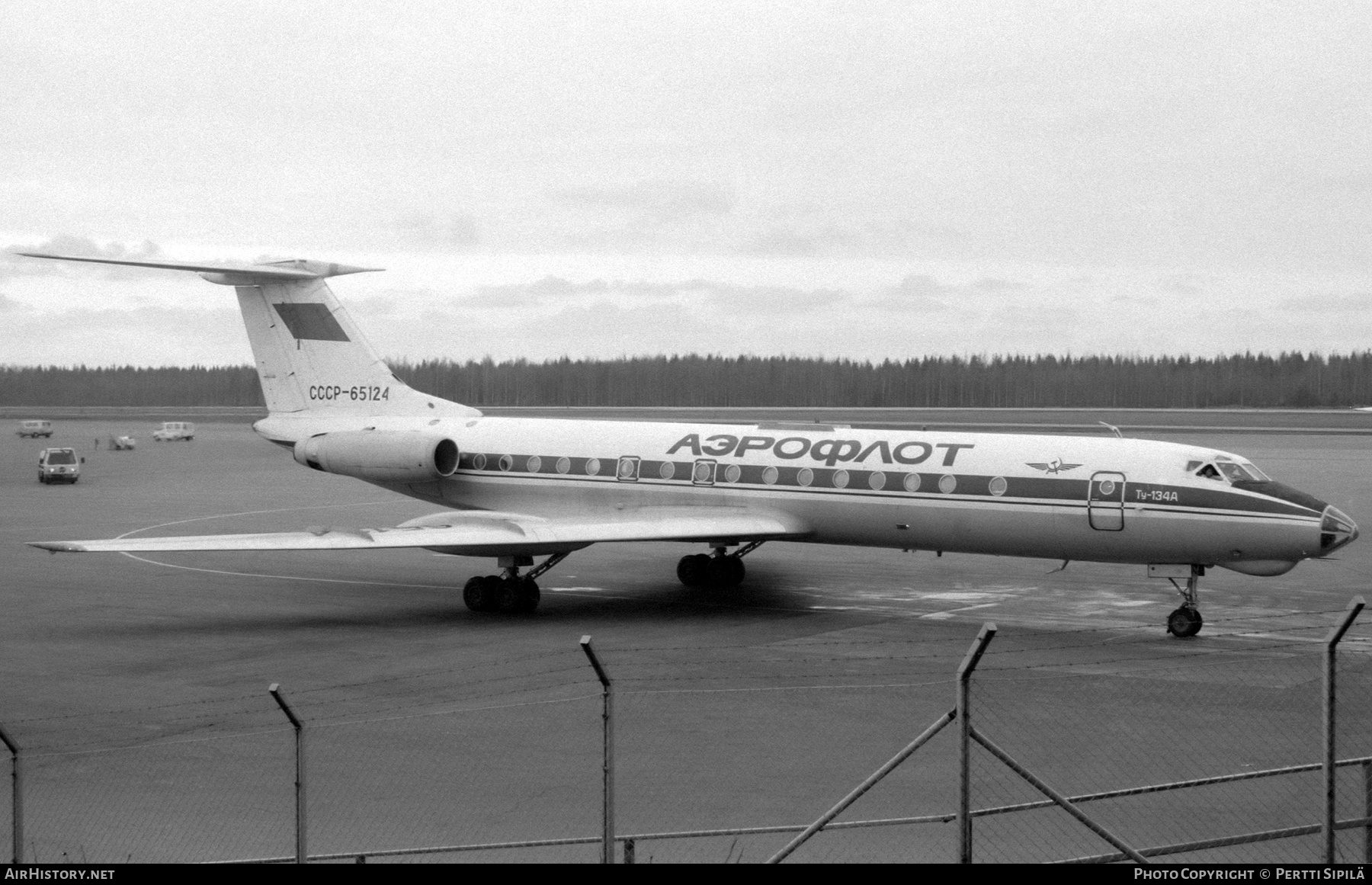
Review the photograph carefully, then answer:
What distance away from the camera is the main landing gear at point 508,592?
71.7 ft

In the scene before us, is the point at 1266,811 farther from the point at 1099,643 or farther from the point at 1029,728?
the point at 1099,643

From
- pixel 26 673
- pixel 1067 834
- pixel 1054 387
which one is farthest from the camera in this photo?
pixel 1054 387

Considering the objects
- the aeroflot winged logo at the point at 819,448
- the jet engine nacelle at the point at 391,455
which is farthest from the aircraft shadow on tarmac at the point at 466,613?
the aeroflot winged logo at the point at 819,448

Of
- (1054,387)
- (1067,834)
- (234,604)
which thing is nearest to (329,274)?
→ (234,604)

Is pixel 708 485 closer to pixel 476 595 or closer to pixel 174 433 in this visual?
pixel 476 595

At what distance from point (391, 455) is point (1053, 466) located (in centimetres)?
1144

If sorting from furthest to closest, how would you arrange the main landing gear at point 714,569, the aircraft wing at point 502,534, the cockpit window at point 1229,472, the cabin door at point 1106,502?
1. the main landing gear at point 714,569
2. the aircraft wing at point 502,534
3. the cabin door at point 1106,502
4. the cockpit window at point 1229,472

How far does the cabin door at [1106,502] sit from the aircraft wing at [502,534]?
15.0 ft

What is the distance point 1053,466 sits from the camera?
20625 mm

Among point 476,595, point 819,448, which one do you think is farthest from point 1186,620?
point 476,595

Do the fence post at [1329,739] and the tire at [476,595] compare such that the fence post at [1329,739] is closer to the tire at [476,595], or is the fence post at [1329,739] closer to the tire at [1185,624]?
the tire at [1185,624]

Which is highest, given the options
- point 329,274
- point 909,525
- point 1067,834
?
point 329,274

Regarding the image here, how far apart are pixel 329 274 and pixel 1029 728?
17984 millimetres

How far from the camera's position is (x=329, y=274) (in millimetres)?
27500
